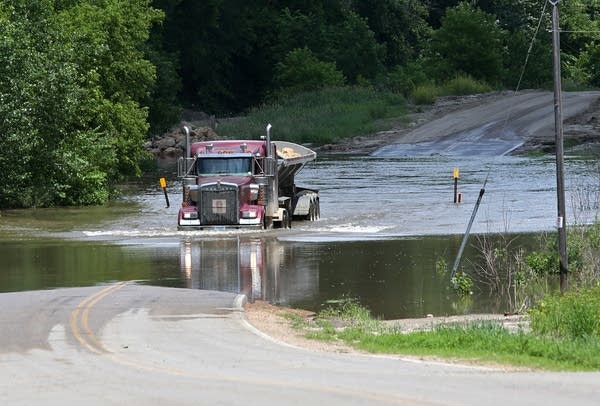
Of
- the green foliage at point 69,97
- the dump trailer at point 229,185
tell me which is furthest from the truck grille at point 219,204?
the green foliage at point 69,97

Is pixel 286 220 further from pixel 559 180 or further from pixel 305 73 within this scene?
pixel 305 73

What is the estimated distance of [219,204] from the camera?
37.3 meters

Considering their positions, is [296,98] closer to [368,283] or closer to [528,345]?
[368,283]

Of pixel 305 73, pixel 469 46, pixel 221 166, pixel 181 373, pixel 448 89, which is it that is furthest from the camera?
pixel 305 73

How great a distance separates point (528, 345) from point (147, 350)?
16.2 ft

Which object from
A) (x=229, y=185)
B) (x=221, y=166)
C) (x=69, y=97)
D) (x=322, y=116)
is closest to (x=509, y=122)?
(x=322, y=116)

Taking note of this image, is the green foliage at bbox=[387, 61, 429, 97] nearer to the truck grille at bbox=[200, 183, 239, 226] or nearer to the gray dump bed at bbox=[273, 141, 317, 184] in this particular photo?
the gray dump bed at bbox=[273, 141, 317, 184]

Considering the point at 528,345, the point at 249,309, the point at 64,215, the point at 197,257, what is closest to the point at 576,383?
the point at 528,345

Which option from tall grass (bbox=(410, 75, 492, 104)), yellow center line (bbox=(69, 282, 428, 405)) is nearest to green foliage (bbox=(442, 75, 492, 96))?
tall grass (bbox=(410, 75, 492, 104))

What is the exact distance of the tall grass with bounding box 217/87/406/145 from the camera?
8900 cm

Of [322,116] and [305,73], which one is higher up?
[305,73]

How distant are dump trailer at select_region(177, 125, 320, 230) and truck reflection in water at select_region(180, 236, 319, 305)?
1427mm

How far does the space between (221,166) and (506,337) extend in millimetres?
21612

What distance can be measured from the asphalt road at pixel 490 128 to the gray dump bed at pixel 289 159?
33640 millimetres
